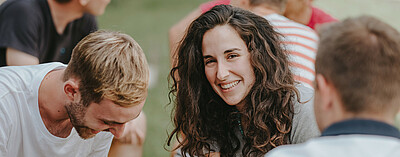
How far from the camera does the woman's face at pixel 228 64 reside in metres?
2.42

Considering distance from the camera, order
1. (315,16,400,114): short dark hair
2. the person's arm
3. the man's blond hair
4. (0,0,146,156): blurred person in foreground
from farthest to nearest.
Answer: (0,0,146,156): blurred person in foreground
the person's arm
the man's blond hair
(315,16,400,114): short dark hair

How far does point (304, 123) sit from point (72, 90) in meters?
1.05

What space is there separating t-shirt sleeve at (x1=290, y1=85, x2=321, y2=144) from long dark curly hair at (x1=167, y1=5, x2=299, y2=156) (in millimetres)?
29

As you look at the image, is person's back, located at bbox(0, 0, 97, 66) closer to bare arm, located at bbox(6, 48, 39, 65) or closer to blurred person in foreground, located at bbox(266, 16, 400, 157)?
bare arm, located at bbox(6, 48, 39, 65)

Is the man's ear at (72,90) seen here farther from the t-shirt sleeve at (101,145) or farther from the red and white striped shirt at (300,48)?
the red and white striped shirt at (300,48)

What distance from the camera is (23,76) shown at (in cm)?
238

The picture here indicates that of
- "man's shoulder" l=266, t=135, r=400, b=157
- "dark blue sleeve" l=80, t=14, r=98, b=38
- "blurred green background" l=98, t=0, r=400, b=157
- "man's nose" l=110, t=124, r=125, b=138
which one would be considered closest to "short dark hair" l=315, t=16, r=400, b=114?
"man's shoulder" l=266, t=135, r=400, b=157

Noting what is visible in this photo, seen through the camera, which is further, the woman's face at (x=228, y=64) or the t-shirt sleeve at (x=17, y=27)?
the t-shirt sleeve at (x=17, y=27)

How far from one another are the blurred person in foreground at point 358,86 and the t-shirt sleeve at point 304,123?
91 cm

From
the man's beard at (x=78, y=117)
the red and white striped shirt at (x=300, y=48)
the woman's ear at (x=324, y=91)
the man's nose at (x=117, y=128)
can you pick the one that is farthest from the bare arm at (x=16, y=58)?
the woman's ear at (x=324, y=91)

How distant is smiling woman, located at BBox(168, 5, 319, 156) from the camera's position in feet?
7.98

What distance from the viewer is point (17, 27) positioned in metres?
3.24

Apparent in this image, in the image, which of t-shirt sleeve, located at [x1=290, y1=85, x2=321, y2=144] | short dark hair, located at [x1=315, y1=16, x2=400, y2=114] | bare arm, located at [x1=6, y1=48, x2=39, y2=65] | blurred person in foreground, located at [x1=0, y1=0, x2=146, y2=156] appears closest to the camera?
short dark hair, located at [x1=315, y1=16, x2=400, y2=114]

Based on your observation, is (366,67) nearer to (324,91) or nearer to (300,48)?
(324,91)
